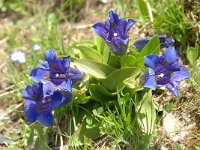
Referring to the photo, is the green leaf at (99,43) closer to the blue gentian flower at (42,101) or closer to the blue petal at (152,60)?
the blue gentian flower at (42,101)

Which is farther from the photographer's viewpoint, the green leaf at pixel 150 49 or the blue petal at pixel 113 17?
the green leaf at pixel 150 49

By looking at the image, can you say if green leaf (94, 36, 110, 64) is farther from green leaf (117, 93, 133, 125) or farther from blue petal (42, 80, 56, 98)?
blue petal (42, 80, 56, 98)

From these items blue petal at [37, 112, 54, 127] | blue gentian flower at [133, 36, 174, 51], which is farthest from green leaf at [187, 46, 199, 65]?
blue petal at [37, 112, 54, 127]

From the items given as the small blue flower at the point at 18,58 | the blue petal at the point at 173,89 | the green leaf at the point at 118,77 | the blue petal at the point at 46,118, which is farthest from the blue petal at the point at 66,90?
the small blue flower at the point at 18,58

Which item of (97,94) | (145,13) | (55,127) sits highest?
(145,13)

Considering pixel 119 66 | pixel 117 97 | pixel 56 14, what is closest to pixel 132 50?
pixel 119 66

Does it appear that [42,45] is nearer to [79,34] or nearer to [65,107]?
[79,34]

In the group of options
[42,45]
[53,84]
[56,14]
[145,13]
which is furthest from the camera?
[56,14]
